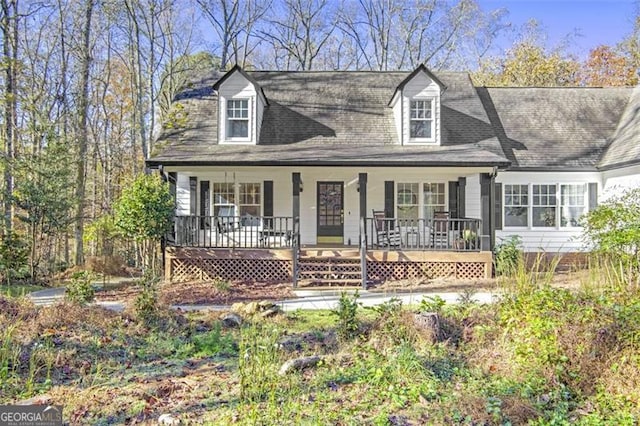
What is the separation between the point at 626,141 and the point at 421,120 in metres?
6.65

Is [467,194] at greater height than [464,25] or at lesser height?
lesser

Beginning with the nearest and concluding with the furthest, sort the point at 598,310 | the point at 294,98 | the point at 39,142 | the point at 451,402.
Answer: the point at 451,402, the point at 598,310, the point at 39,142, the point at 294,98

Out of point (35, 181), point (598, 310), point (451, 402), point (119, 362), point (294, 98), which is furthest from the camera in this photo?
point (294, 98)

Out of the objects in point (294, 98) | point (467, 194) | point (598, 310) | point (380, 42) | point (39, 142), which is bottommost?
point (598, 310)

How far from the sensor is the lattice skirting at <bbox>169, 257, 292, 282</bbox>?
38.6 feet

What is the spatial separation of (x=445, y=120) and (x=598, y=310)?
1043cm

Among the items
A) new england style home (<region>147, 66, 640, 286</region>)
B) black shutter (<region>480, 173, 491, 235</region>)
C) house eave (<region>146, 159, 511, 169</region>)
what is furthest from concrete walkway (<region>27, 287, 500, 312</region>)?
house eave (<region>146, 159, 511, 169</region>)

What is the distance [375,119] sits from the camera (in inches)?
563

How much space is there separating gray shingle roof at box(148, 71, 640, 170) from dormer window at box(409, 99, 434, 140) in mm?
558

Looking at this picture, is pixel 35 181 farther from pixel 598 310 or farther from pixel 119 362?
pixel 598 310

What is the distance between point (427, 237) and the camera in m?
12.5

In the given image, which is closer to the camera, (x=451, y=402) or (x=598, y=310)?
(x=451, y=402)

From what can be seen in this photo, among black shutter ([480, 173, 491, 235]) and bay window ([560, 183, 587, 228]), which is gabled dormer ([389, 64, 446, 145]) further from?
bay window ([560, 183, 587, 228])

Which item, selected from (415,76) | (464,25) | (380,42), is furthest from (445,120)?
(464,25)
